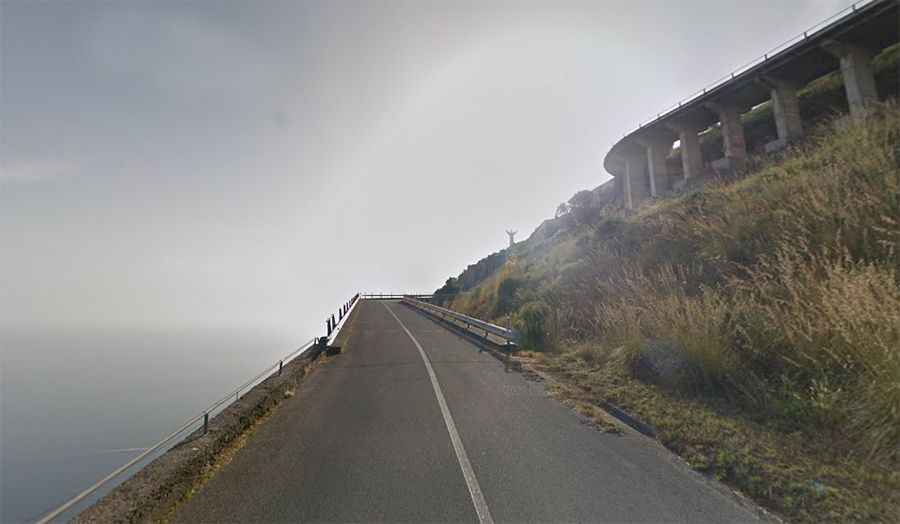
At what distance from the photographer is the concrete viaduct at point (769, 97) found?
22.3 m

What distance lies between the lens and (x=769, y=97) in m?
29.9

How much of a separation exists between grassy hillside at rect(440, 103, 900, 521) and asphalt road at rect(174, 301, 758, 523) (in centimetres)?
80

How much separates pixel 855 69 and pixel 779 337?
95.7ft

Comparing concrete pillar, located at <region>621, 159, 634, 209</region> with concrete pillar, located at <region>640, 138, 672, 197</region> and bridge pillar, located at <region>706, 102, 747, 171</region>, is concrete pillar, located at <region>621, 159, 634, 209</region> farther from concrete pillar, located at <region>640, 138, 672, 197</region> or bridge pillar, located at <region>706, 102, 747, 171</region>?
bridge pillar, located at <region>706, 102, 747, 171</region>

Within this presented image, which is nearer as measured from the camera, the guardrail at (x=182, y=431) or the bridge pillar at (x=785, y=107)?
the guardrail at (x=182, y=431)

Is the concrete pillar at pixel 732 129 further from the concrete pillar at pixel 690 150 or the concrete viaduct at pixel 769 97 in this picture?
the concrete pillar at pixel 690 150

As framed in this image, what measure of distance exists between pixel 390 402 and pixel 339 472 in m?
2.70

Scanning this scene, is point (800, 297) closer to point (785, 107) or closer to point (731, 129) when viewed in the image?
point (785, 107)

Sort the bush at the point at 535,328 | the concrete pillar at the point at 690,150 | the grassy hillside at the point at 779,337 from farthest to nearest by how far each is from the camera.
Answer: the concrete pillar at the point at 690,150, the bush at the point at 535,328, the grassy hillside at the point at 779,337

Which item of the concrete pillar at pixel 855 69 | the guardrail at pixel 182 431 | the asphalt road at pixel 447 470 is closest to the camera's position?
the guardrail at pixel 182 431

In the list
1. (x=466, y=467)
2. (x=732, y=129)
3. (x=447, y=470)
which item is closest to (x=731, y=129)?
(x=732, y=129)

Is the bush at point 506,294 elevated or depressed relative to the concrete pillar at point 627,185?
depressed

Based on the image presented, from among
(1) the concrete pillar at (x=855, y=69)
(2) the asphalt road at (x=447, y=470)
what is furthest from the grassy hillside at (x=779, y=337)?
(1) the concrete pillar at (x=855, y=69)

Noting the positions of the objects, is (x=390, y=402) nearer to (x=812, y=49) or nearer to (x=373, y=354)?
(x=373, y=354)
